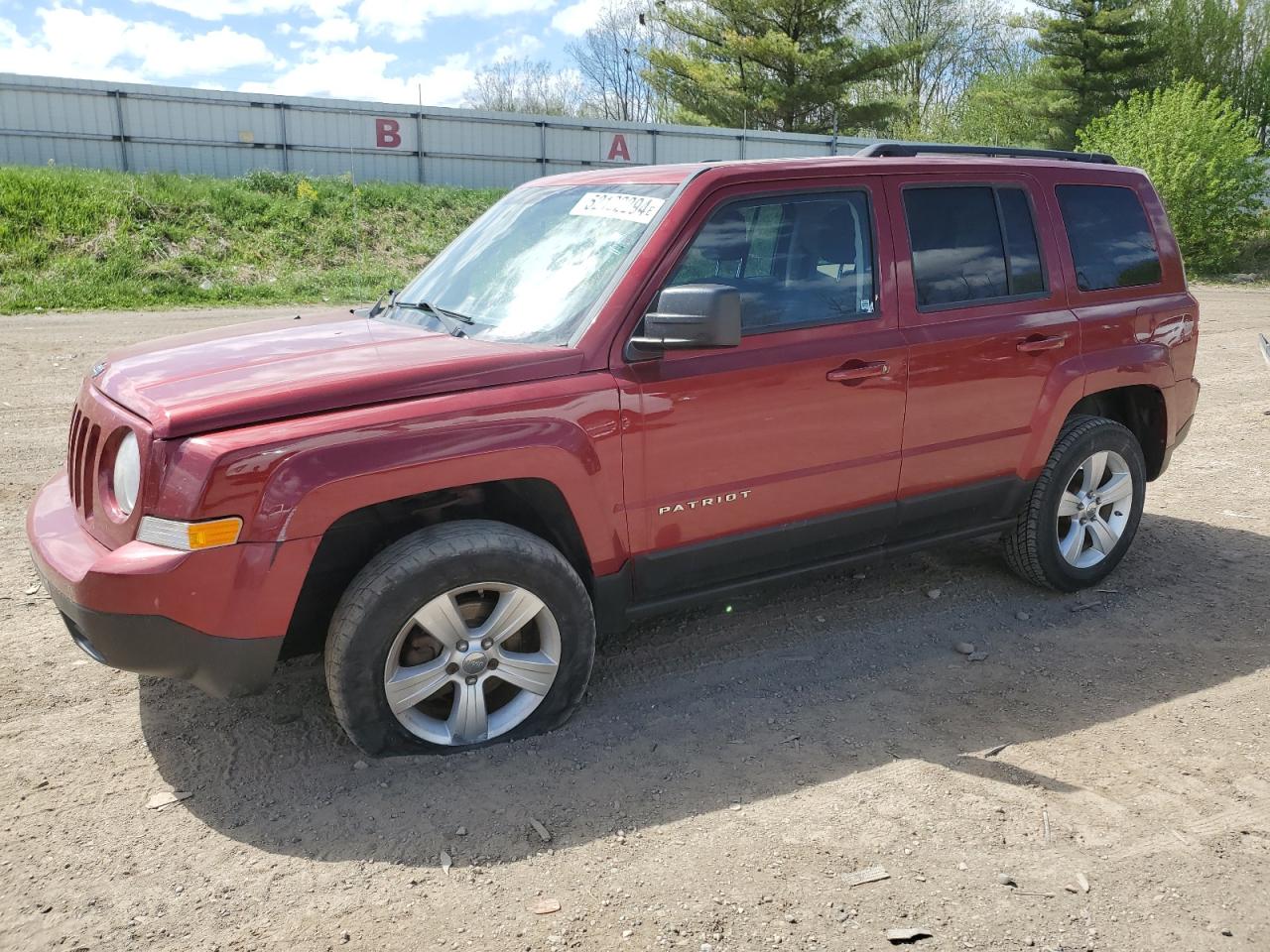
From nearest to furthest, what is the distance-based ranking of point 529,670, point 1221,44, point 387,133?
point 529,670 → point 387,133 → point 1221,44

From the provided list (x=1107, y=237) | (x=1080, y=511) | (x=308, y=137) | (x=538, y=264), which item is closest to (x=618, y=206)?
(x=538, y=264)

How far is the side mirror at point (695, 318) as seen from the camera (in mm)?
3490

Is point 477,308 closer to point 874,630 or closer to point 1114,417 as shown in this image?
point 874,630

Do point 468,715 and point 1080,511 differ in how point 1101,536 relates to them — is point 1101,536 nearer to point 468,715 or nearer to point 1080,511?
point 1080,511

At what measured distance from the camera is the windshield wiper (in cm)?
396

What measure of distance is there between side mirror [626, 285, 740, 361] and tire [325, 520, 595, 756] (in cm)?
82

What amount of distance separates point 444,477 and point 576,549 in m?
0.61

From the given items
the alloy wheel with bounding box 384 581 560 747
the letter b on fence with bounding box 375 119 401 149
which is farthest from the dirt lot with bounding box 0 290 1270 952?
the letter b on fence with bounding box 375 119 401 149

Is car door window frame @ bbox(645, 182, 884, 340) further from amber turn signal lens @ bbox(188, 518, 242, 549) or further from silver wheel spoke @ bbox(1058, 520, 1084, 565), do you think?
silver wheel spoke @ bbox(1058, 520, 1084, 565)

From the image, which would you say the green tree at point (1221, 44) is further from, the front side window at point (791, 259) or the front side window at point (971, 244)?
the front side window at point (791, 259)

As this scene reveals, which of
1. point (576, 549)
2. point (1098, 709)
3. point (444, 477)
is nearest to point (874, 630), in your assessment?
point (1098, 709)

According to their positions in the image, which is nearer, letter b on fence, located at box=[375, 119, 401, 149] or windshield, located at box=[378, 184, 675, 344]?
windshield, located at box=[378, 184, 675, 344]

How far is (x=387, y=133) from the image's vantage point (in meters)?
25.0

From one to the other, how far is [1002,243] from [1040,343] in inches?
18.4
